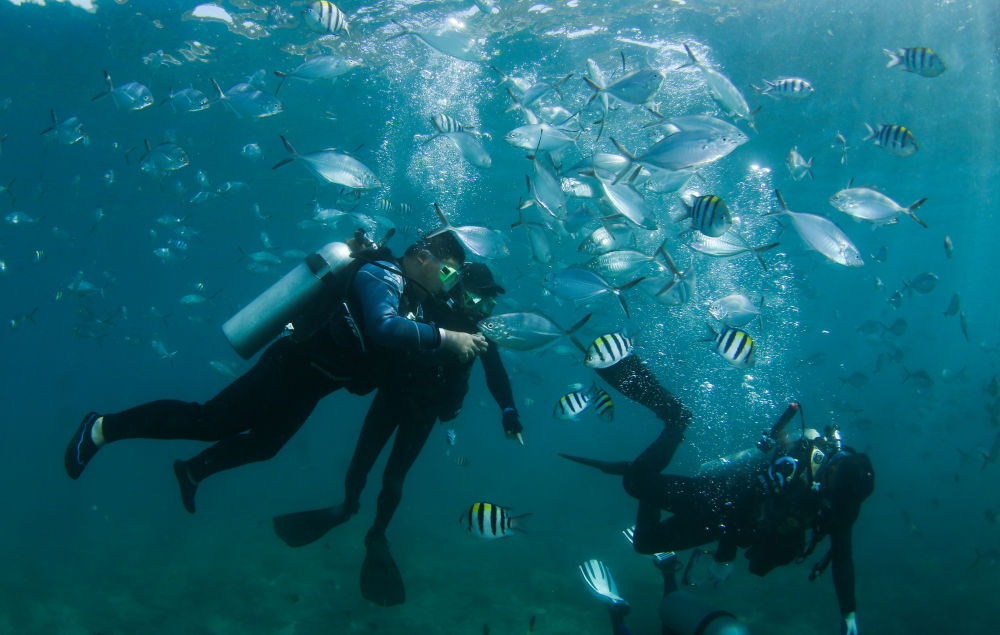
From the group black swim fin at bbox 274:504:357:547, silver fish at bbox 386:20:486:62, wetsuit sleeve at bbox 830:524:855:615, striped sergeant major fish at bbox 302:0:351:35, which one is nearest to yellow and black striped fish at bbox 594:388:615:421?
wetsuit sleeve at bbox 830:524:855:615

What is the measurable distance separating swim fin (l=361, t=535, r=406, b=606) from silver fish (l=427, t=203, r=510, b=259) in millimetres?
3352

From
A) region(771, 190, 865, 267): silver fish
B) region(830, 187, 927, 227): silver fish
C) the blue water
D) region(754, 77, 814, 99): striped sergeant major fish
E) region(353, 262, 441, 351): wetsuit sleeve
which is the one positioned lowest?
the blue water

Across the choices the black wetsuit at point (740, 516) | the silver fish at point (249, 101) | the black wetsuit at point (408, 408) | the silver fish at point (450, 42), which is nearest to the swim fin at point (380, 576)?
the black wetsuit at point (408, 408)

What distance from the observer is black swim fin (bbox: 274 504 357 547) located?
4992 mm

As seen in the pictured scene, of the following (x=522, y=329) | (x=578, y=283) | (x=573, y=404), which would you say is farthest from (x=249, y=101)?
(x=573, y=404)

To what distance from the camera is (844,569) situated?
4570 mm

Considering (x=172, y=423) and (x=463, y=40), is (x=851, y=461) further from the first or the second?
(x=463, y=40)

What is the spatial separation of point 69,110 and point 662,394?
2355cm

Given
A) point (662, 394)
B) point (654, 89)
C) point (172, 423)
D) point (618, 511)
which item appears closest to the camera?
point (172, 423)

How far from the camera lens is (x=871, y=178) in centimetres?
2428

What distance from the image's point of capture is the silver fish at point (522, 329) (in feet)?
11.8

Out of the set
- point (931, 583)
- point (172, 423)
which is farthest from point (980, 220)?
point (172, 423)

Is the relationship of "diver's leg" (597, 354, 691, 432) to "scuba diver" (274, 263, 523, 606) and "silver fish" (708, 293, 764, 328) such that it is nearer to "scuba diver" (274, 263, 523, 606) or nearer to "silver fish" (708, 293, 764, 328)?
"silver fish" (708, 293, 764, 328)

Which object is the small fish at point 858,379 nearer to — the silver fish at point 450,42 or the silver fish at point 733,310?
the silver fish at point 733,310
